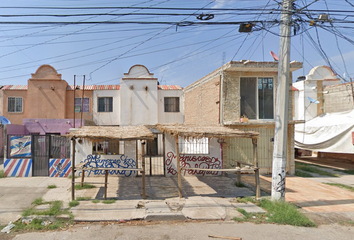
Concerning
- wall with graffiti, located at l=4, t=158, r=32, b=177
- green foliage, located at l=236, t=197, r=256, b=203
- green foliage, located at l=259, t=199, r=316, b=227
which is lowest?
green foliage, located at l=236, t=197, r=256, b=203

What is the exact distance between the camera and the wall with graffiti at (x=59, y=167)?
1132cm

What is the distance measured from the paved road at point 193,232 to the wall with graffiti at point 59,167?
608 cm

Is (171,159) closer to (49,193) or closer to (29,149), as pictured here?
(49,193)

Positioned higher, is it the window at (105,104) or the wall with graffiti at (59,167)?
the window at (105,104)

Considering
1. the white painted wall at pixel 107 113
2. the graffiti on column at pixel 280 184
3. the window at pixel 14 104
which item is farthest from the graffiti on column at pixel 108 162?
the window at pixel 14 104

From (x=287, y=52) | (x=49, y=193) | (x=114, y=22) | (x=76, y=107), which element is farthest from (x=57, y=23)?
(x=76, y=107)

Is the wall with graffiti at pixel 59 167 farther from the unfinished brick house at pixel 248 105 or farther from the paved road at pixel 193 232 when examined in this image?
the unfinished brick house at pixel 248 105

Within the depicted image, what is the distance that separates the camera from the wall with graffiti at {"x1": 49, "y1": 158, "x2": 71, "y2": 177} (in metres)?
11.3

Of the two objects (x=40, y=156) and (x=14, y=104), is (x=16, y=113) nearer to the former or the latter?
(x=14, y=104)

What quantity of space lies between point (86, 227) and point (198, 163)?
7331 mm

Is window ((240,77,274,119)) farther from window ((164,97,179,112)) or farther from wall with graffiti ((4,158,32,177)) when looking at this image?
wall with graffiti ((4,158,32,177))

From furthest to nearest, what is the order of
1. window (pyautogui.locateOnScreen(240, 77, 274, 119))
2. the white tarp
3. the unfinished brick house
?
the white tarp < window (pyautogui.locateOnScreen(240, 77, 274, 119)) < the unfinished brick house

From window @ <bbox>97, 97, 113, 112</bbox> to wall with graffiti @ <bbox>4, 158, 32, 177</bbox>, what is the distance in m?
11.4

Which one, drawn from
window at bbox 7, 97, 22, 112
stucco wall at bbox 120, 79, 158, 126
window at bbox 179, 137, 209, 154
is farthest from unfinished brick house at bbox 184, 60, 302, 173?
window at bbox 7, 97, 22, 112
